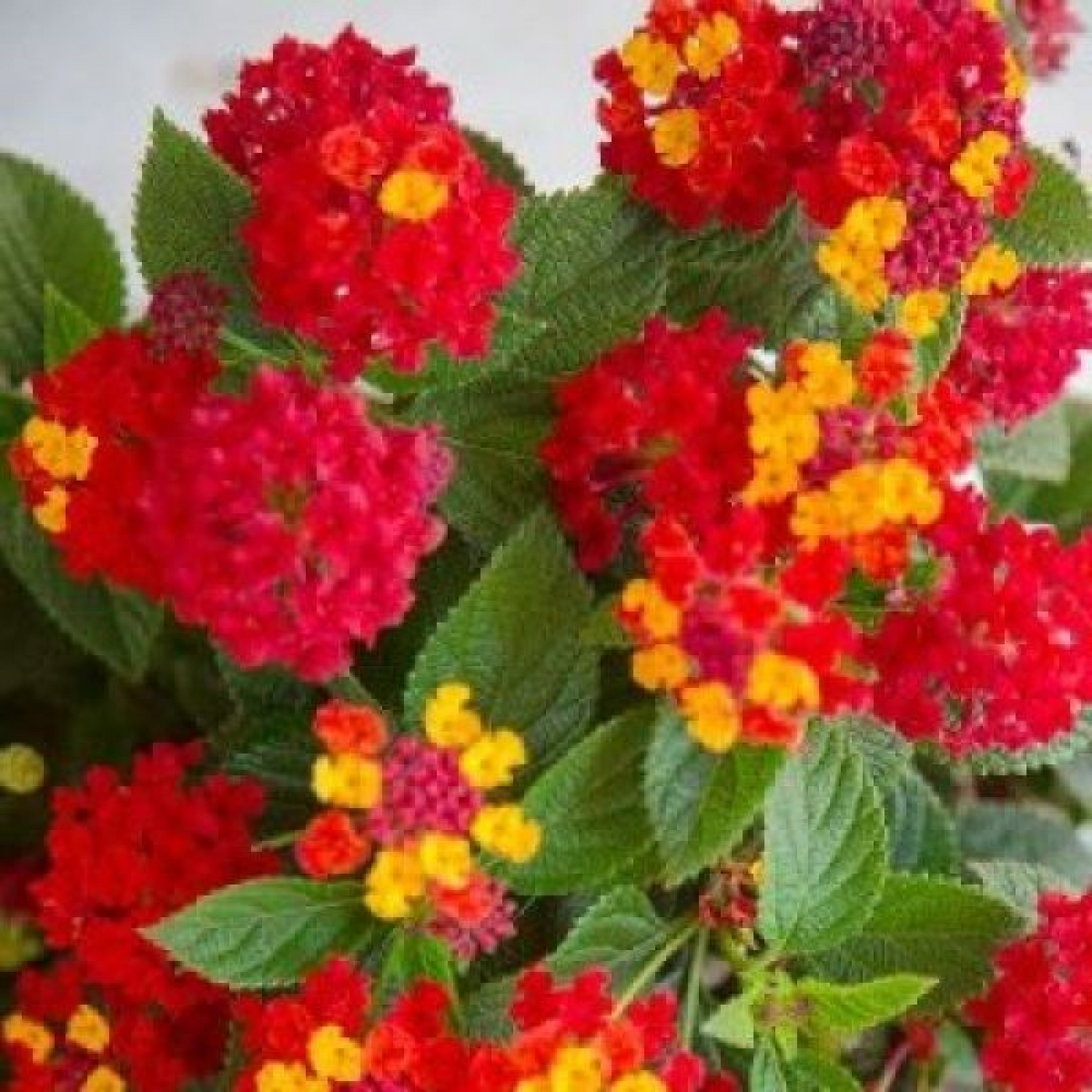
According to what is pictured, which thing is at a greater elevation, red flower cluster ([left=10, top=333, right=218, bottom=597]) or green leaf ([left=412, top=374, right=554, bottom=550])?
green leaf ([left=412, top=374, right=554, bottom=550])

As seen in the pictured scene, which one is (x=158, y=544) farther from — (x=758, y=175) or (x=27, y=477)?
(x=758, y=175)

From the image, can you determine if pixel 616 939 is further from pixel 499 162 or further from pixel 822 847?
pixel 499 162

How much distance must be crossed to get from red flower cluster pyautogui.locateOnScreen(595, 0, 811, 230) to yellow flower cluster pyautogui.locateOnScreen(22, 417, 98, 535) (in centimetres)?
27

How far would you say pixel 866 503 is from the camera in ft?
2.36

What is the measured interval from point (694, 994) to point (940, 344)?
31 centimetres

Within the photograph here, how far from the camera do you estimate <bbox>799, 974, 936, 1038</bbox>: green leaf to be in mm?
798

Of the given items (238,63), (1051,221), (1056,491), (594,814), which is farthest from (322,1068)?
(238,63)

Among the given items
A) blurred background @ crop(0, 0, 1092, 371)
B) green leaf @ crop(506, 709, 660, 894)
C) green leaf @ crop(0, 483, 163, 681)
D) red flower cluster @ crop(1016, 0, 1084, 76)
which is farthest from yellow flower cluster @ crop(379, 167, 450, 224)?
blurred background @ crop(0, 0, 1092, 371)

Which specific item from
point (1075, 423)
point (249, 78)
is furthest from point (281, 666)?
point (1075, 423)

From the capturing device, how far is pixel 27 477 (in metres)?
0.81

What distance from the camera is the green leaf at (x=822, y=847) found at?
0.81 metres

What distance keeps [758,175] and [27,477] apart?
341 millimetres

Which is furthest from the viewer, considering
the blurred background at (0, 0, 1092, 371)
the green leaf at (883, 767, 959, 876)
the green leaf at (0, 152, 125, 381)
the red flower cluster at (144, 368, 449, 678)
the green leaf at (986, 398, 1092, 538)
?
the blurred background at (0, 0, 1092, 371)

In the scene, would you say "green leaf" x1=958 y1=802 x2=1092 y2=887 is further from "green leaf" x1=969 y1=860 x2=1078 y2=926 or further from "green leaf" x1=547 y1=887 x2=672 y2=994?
"green leaf" x1=547 y1=887 x2=672 y2=994
